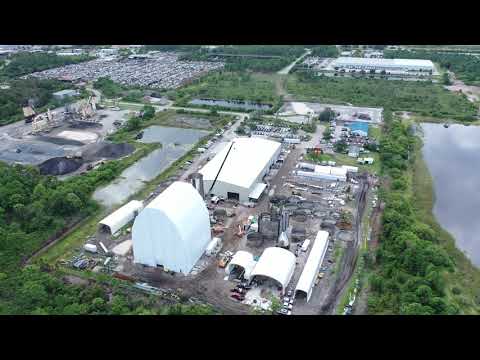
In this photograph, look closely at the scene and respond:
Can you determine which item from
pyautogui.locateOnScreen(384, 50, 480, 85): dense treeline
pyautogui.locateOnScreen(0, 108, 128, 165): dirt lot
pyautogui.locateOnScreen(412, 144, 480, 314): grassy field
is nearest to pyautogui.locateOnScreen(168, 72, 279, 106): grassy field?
pyautogui.locateOnScreen(0, 108, 128, 165): dirt lot

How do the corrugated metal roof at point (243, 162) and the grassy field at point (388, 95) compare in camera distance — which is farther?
the grassy field at point (388, 95)

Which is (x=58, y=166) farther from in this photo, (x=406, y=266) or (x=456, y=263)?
(x=456, y=263)

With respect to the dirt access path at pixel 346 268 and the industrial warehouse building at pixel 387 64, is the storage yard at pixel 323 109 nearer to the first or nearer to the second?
the dirt access path at pixel 346 268

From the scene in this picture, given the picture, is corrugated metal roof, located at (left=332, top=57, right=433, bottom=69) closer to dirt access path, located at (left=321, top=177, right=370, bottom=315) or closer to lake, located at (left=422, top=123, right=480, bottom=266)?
lake, located at (left=422, top=123, right=480, bottom=266)

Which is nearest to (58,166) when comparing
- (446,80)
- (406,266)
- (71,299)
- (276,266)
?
(71,299)

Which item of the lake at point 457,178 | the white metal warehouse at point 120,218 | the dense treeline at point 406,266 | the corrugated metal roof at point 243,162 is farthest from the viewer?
the corrugated metal roof at point 243,162

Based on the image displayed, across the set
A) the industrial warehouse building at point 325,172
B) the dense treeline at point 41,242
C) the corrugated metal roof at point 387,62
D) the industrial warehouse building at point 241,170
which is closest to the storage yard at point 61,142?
the dense treeline at point 41,242

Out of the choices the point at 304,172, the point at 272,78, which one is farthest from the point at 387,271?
the point at 272,78
